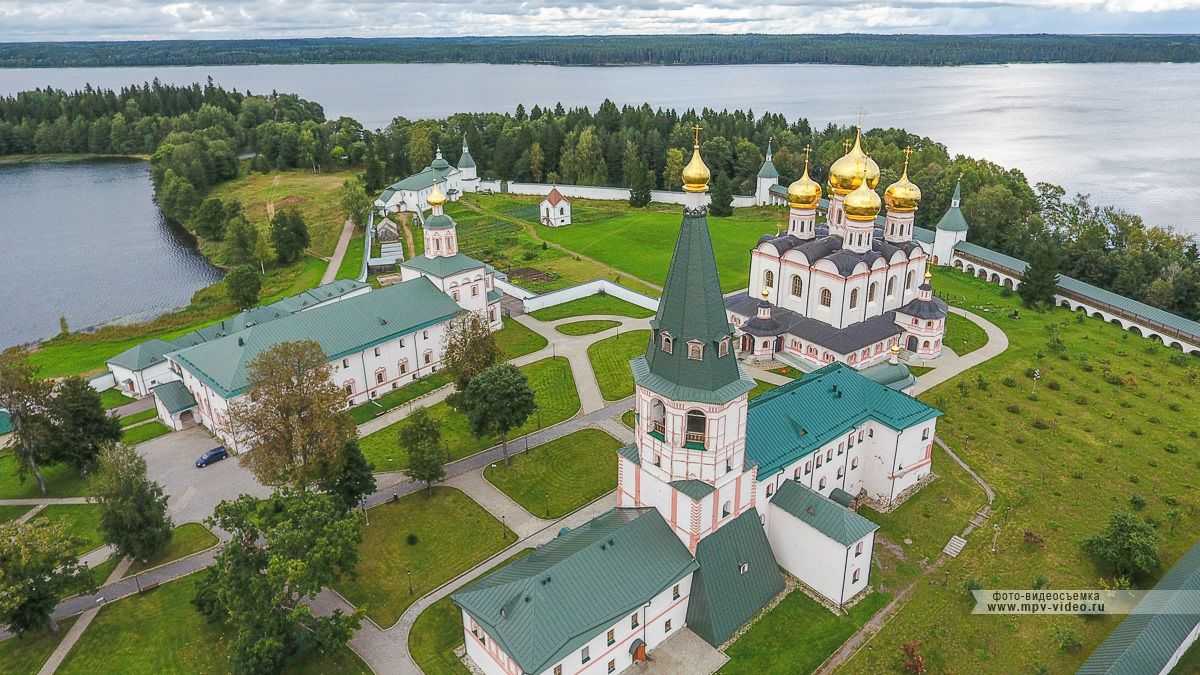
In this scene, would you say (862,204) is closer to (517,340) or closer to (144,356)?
(517,340)

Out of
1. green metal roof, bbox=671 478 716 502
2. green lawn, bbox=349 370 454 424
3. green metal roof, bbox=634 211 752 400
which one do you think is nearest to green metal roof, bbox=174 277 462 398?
green lawn, bbox=349 370 454 424

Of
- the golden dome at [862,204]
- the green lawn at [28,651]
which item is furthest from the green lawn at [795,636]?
the golden dome at [862,204]

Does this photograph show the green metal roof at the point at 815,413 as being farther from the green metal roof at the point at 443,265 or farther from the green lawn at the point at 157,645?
the green metal roof at the point at 443,265

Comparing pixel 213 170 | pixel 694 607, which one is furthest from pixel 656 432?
pixel 213 170

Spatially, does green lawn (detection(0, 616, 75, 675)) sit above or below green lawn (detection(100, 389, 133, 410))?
below

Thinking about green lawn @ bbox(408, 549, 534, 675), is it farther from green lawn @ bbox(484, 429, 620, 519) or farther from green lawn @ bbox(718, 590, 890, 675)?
green lawn @ bbox(718, 590, 890, 675)

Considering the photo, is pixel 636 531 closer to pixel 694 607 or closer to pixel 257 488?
pixel 694 607
